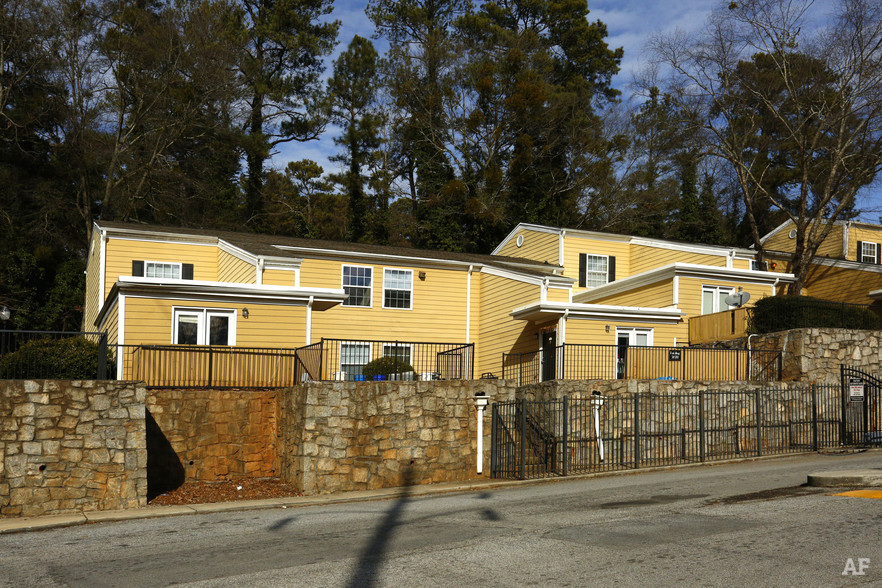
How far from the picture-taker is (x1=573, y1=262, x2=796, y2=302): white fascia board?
2990cm

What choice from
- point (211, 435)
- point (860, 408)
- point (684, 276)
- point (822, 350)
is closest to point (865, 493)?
point (860, 408)

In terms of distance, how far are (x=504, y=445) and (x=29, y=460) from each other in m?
10.4

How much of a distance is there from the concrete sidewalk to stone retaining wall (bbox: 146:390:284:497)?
7.30 ft

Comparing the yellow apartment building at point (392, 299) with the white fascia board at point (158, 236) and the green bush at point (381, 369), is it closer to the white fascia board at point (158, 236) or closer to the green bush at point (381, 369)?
the white fascia board at point (158, 236)

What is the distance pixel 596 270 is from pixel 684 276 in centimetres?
645

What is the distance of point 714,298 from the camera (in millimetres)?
30734

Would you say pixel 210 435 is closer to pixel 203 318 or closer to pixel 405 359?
pixel 203 318

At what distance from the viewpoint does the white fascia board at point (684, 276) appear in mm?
29902

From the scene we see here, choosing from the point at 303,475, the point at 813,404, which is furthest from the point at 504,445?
the point at 813,404

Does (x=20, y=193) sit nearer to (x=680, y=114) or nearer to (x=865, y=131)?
(x=680, y=114)

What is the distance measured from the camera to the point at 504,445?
20.8 metres

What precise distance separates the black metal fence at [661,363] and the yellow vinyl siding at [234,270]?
8.48 meters

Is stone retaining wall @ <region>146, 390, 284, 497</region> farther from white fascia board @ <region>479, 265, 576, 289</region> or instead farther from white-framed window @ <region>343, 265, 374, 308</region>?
white fascia board @ <region>479, 265, 576, 289</region>

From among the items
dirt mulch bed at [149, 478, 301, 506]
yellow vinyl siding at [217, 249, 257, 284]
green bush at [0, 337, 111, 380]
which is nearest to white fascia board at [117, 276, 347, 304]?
green bush at [0, 337, 111, 380]
